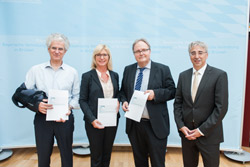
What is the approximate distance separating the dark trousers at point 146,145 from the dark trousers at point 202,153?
25cm

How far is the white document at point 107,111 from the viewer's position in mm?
1887

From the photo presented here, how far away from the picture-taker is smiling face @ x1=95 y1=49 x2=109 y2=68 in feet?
6.31

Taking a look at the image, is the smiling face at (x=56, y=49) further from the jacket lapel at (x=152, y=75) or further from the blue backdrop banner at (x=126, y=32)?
the blue backdrop banner at (x=126, y=32)

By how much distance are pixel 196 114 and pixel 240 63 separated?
1.88 m

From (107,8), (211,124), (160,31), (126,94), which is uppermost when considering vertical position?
(107,8)

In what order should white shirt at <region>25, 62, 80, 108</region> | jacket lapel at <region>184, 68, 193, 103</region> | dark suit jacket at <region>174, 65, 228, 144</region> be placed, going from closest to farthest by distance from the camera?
dark suit jacket at <region>174, 65, 228, 144</region> → jacket lapel at <region>184, 68, 193, 103</region> → white shirt at <region>25, 62, 80, 108</region>

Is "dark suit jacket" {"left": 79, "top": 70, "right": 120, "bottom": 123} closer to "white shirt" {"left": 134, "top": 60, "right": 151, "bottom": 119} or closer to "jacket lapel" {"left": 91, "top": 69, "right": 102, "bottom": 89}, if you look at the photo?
"jacket lapel" {"left": 91, "top": 69, "right": 102, "bottom": 89}

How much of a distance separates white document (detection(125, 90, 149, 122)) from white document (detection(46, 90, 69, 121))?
67 centimetres

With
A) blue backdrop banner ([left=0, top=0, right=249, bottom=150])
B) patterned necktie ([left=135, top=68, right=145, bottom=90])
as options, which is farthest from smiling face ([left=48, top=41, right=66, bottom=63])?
blue backdrop banner ([left=0, top=0, right=249, bottom=150])

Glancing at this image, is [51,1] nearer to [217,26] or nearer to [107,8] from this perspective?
[107,8]

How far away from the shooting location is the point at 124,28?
3.01 m

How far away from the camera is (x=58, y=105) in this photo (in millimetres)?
1796

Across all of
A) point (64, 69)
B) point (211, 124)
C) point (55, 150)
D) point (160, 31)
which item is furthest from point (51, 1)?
point (211, 124)

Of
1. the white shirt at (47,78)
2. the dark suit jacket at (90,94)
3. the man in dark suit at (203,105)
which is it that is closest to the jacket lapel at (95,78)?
the dark suit jacket at (90,94)
